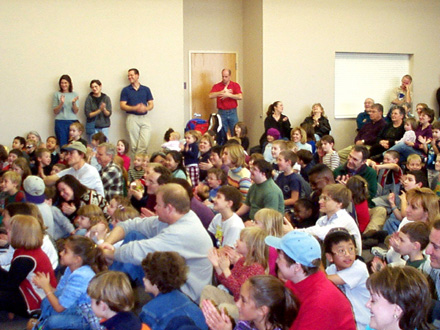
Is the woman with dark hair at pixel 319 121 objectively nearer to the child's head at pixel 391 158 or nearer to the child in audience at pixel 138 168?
the child's head at pixel 391 158

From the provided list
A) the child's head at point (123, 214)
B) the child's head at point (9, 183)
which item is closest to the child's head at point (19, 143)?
the child's head at point (9, 183)

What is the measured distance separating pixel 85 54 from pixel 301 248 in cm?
766

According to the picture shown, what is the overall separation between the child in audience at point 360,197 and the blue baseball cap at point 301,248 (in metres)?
2.73

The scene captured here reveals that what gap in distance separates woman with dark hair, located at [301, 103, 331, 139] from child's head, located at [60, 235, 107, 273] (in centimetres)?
732

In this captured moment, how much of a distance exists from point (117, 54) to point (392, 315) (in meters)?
8.26

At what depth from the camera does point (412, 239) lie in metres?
3.63

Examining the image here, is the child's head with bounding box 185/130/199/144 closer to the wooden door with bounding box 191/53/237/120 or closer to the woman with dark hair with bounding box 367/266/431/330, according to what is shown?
the wooden door with bounding box 191/53/237/120

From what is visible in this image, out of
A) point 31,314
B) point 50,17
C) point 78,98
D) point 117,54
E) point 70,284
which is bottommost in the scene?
point 31,314

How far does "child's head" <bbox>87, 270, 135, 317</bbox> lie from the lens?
283 cm

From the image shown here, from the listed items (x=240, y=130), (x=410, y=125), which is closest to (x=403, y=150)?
(x=410, y=125)

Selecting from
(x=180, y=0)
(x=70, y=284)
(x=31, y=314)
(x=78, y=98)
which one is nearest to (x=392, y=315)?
(x=70, y=284)

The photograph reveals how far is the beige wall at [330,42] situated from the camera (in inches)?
419

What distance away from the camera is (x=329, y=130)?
10438mm

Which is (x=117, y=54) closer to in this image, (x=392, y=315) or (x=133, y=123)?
(x=133, y=123)
